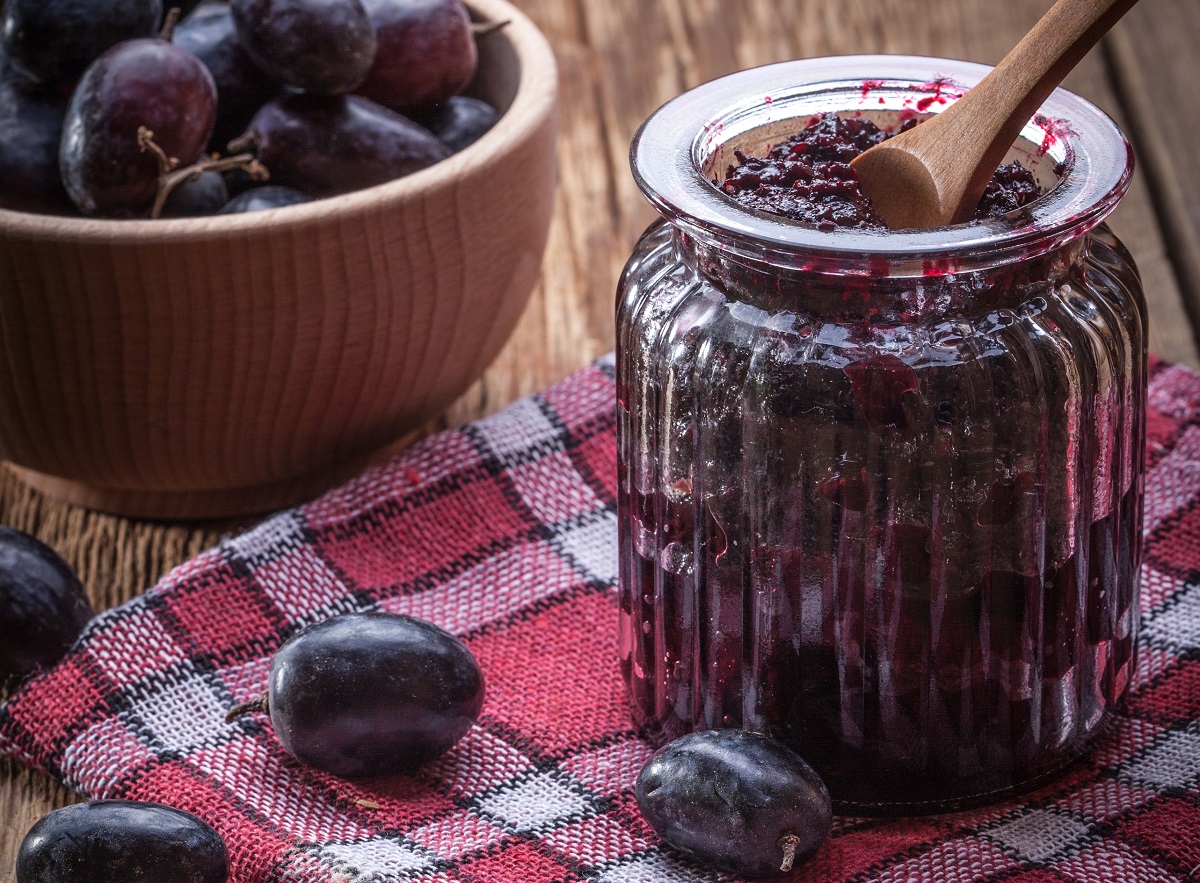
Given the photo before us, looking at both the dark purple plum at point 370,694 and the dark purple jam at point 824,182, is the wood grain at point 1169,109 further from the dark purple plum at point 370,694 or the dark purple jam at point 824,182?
the dark purple plum at point 370,694

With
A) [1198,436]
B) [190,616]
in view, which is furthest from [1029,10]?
[190,616]

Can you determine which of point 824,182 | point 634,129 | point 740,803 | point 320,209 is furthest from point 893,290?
point 634,129

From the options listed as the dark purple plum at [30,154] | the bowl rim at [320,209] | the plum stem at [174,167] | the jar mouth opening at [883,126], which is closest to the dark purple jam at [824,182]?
the jar mouth opening at [883,126]

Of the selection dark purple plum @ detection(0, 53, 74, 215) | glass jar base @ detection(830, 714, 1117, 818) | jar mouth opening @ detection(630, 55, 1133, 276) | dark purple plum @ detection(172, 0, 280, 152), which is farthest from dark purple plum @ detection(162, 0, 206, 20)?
glass jar base @ detection(830, 714, 1117, 818)

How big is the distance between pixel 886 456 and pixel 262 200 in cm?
46

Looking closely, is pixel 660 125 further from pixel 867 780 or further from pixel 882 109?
pixel 867 780

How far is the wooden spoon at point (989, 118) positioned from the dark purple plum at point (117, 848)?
0.46m

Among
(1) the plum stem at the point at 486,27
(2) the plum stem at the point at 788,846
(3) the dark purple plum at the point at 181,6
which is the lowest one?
(2) the plum stem at the point at 788,846

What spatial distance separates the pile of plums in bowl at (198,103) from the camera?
94cm

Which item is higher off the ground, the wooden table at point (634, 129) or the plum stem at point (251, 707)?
the wooden table at point (634, 129)

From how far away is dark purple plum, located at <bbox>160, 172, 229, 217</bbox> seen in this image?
985 millimetres

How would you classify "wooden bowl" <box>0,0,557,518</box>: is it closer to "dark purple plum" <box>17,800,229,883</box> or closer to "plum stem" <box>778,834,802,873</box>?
"dark purple plum" <box>17,800,229,883</box>

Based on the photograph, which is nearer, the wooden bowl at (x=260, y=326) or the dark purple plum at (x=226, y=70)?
the wooden bowl at (x=260, y=326)

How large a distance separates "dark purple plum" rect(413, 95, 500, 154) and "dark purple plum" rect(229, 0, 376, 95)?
0.33ft
